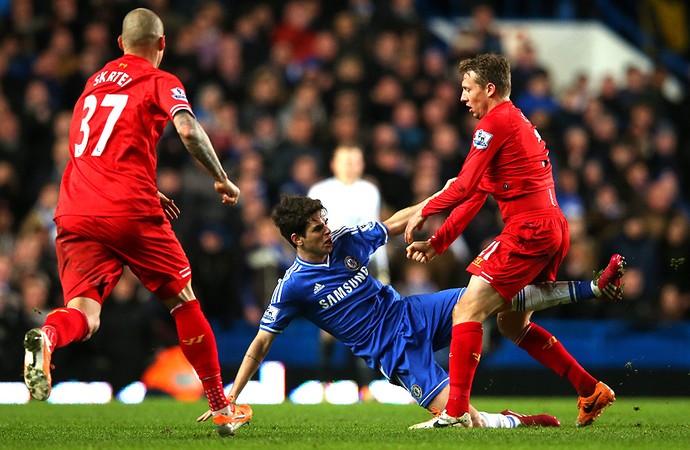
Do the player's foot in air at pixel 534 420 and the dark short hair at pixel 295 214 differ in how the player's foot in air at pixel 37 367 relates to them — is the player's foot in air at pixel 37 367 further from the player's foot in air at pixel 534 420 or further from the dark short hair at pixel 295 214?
the player's foot in air at pixel 534 420

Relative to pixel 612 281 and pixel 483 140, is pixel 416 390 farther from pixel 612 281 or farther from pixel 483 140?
pixel 483 140

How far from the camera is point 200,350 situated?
22.7 ft

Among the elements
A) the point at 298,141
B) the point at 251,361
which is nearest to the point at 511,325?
the point at 251,361

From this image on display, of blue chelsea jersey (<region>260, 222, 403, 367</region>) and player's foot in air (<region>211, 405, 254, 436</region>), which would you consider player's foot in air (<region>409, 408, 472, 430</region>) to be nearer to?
blue chelsea jersey (<region>260, 222, 403, 367</region>)

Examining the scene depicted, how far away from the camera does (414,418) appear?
883 centimetres

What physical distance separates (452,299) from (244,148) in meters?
6.93

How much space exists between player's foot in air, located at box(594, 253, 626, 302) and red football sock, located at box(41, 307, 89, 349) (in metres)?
3.00

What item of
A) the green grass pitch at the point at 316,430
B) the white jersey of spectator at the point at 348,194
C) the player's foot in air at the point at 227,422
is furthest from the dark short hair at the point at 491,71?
the white jersey of spectator at the point at 348,194

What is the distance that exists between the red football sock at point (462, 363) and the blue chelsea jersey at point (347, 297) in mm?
523

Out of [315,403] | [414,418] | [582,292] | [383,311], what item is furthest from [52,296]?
[582,292]

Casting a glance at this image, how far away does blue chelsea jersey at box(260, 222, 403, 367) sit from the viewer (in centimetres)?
750

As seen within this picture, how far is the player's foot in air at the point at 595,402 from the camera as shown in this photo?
292 inches

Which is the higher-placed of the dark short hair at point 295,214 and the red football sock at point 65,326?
the dark short hair at point 295,214

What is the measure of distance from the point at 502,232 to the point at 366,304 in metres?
0.95
